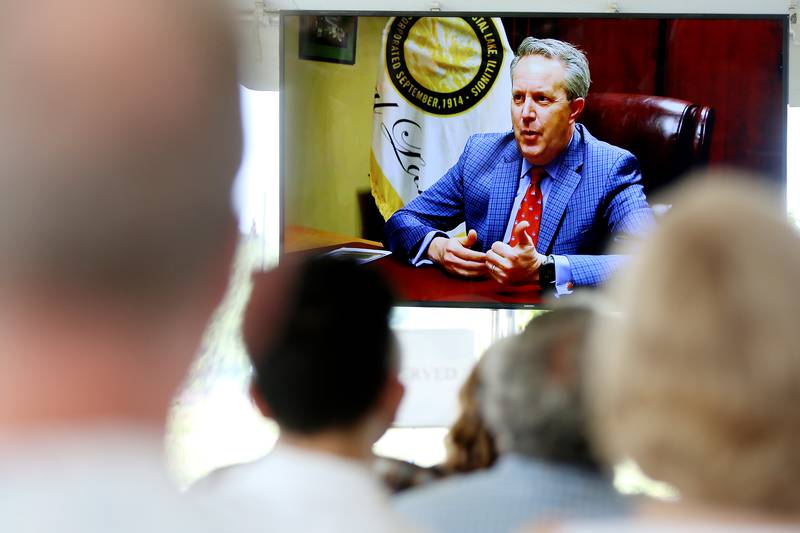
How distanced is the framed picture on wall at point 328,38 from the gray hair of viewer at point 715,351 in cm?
483

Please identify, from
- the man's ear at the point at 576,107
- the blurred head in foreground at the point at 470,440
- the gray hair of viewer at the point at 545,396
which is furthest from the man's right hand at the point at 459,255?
the gray hair of viewer at the point at 545,396

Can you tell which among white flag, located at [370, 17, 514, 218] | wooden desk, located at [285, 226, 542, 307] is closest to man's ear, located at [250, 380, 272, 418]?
wooden desk, located at [285, 226, 542, 307]

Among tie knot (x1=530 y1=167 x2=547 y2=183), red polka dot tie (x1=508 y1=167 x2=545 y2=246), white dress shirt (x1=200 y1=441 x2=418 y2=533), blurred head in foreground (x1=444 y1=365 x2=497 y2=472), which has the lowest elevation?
blurred head in foreground (x1=444 y1=365 x2=497 y2=472)

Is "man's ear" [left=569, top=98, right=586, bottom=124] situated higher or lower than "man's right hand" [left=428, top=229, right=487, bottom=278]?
higher

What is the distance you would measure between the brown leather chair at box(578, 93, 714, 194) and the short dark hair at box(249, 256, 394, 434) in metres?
4.17

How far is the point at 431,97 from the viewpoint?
18.4 ft

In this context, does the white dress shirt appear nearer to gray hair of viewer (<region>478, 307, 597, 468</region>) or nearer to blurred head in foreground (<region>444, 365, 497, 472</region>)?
gray hair of viewer (<region>478, 307, 597, 468</region>)

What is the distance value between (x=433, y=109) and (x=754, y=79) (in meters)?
2.01

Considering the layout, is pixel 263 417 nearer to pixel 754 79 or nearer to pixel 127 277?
pixel 127 277

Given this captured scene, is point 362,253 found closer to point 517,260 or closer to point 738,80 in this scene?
point 517,260

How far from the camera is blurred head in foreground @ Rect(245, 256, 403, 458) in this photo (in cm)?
150

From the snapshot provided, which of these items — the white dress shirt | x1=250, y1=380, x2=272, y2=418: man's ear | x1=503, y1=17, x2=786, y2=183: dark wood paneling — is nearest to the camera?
the white dress shirt

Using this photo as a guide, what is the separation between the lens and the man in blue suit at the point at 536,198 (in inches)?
212

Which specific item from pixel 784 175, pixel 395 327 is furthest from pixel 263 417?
pixel 784 175
